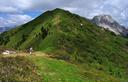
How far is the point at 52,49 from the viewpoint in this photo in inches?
6304

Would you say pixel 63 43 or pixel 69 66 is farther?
pixel 63 43

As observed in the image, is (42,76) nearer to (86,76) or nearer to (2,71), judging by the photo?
(2,71)

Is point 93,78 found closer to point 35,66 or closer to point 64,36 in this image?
point 35,66

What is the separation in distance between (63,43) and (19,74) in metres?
122

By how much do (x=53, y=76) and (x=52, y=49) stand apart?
96.0 meters

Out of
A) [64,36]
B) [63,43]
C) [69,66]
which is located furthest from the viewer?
[64,36]

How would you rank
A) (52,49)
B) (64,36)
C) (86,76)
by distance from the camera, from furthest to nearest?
(64,36), (52,49), (86,76)

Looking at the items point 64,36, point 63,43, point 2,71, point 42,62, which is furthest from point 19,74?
point 64,36

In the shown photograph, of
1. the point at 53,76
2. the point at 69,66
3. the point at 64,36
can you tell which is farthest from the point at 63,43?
the point at 53,76

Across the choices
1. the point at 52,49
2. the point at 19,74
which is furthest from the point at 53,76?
the point at 52,49

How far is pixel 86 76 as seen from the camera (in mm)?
71312

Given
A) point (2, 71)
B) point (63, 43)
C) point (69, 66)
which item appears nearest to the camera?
point (2, 71)

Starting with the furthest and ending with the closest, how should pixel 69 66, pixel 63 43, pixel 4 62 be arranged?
pixel 63 43
pixel 69 66
pixel 4 62

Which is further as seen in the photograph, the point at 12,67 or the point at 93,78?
the point at 93,78
